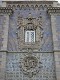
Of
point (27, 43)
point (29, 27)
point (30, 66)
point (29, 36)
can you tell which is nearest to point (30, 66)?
point (30, 66)

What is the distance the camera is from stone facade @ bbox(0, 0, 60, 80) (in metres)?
13.6

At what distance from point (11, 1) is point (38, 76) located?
21.1 feet

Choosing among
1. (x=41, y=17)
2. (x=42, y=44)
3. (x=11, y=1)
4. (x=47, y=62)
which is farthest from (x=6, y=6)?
(x=47, y=62)

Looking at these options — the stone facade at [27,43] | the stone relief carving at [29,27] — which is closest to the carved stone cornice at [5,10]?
the stone facade at [27,43]

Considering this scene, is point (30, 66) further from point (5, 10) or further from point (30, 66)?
point (5, 10)

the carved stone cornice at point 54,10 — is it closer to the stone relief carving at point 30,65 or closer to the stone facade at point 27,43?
the stone facade at point 27,43

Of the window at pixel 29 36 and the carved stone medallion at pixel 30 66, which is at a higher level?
the window at pixel 29 36

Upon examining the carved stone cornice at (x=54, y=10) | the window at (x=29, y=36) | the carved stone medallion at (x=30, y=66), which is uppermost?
the carved stone cornice at (x=54, y=10)

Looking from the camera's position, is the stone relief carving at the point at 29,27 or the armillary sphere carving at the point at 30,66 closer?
the armillary sphere carving at the point at 30,66

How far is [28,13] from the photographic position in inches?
639

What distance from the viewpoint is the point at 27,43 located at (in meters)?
Answer: 14.8

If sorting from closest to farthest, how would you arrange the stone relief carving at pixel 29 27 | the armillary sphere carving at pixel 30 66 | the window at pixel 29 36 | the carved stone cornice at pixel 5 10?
the armillary sphere carving at pixel 30 66 < the stone relief carving at pixel 29 27 < the window at pixel 29 36 < the carved stone cornice at pixel 5 10

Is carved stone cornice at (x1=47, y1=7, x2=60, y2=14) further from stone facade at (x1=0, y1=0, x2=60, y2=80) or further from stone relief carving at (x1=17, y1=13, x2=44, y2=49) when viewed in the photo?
stone relief carving at (x1=17, y1=13, x2=44, y2=49)

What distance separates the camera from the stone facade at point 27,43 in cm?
1361
